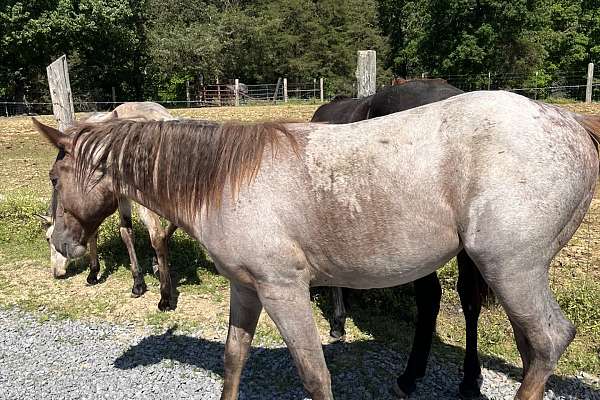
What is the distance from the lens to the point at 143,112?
211 inches

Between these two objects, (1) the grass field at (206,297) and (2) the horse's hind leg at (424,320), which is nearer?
(2) the horse's hind leg at (424,320)

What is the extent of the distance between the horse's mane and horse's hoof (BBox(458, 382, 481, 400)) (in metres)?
2.12

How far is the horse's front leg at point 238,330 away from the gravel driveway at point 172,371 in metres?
0.39

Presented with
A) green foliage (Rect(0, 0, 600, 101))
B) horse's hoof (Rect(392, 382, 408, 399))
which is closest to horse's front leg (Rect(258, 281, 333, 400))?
horse's hoof (Rect(392, 382, 408, 399))

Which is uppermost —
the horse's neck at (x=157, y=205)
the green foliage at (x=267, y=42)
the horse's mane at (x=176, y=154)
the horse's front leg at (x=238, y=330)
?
the green foliage at (x=267, y=42)

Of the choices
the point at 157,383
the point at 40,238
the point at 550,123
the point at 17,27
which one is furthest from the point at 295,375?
the point at 17,27

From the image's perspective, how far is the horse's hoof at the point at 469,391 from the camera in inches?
126

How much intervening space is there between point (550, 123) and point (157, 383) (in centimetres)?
310

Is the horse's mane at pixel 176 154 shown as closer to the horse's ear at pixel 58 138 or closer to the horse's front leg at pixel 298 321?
the horse's ear at pixel 58 138

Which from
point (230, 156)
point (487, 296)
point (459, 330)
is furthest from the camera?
point (459, 330)

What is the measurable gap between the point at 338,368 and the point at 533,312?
1.74 meters

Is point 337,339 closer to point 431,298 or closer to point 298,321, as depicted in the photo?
point 431,298

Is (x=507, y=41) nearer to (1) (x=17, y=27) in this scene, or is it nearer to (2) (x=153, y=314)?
(1) (x=17, y=27)

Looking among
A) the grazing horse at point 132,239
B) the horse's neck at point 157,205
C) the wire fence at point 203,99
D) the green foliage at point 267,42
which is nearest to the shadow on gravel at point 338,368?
the grazing horse at point 132,239
